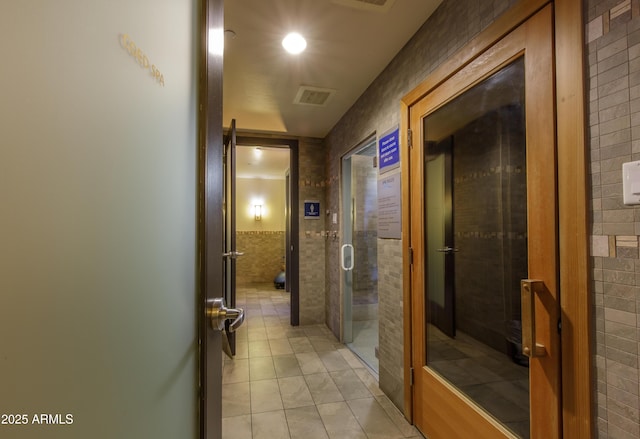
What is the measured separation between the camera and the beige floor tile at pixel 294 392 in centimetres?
228

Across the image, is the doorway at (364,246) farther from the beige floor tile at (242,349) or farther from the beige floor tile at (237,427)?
the beige floor tile at (237,427)

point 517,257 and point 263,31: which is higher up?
point 263,31

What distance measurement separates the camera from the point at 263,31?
1959 millimetres

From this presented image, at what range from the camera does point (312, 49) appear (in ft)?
7.05

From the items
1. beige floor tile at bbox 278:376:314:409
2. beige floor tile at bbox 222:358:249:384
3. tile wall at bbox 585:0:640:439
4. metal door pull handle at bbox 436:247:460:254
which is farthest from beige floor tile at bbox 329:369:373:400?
tile wall at bbox 585:0:640:439

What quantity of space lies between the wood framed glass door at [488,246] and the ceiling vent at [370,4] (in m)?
0.53

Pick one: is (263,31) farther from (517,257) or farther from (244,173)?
(244,173)

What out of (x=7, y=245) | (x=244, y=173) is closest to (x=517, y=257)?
(x=7, y=245)

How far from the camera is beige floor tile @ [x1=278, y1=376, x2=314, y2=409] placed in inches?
89.7

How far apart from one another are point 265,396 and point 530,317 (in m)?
2.05

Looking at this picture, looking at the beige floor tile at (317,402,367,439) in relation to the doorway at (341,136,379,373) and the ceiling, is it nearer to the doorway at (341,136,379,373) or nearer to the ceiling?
the doorway at (341,136,379,373)

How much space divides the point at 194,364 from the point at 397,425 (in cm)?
176

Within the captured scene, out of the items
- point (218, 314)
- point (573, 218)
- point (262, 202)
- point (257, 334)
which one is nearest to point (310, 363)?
point (257, 334)

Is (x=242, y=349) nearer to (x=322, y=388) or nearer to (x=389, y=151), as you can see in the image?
(x=322, y=388)
